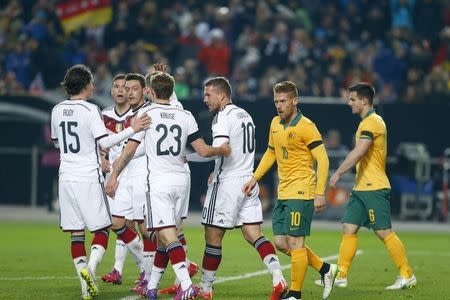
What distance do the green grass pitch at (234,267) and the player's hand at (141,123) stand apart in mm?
1785

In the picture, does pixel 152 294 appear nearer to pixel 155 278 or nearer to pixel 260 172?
pixel 155 278

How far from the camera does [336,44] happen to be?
95.1ft

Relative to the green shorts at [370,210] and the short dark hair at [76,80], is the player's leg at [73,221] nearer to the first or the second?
the short dark hair at [76,80]

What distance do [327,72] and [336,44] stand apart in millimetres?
1869

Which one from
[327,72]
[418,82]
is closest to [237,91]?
[327,72]

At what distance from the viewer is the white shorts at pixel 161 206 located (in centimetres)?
1258

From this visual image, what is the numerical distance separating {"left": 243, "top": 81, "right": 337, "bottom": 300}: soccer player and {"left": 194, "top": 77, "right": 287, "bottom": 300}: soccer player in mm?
194

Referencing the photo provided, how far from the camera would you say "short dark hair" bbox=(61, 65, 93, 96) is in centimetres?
1300

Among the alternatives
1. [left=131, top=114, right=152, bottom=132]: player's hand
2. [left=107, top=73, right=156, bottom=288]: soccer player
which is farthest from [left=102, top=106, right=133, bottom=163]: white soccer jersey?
[left=131, top=114, right=152, bottom=132]: player's hand

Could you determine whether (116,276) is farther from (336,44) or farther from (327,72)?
(336,44)

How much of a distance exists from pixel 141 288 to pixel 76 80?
2.26 meters

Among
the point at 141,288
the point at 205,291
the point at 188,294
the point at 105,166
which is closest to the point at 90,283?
the point at 141,288

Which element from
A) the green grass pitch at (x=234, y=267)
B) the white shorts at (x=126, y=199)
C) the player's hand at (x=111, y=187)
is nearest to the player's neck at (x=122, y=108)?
the white shorts at (x=126, y=199)

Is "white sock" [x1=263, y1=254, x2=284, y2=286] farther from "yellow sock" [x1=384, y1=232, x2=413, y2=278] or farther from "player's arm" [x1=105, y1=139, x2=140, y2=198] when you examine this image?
"yellow sock" [x1=384, y1=232, x2=413, y2=278]
